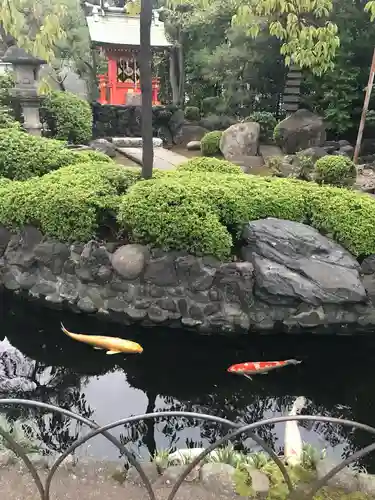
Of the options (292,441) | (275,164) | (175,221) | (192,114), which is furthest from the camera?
(192,114)

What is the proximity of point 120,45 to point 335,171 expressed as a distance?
1100 cm

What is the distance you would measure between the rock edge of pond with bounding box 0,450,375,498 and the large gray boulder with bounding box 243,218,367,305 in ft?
10.1

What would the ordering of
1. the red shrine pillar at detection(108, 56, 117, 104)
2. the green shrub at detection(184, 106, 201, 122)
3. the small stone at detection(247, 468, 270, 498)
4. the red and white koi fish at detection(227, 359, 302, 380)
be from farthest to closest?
1. the green shrub at detection(184, 106, 201, 122)
2. the red shrine pillar at detection(108, 56, 117, 104)
3. the red and white koi fish at detection(227, 359, 302, 380)
4. the small stone at detection(247, 468, 270, 498)

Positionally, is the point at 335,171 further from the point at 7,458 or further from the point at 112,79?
the point at 112,79

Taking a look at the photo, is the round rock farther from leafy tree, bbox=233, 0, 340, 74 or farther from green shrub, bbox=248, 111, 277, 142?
green shrub, bbox=248, 111, 277, 142

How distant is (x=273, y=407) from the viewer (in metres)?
4.74

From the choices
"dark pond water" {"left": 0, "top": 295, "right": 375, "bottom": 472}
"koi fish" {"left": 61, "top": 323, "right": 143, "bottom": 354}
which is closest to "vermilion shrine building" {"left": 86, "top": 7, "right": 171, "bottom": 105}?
"dark pond water" {"left": 0, "top": 295, "right": 375, "bottom": 472}

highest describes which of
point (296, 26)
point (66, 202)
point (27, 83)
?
point (296, 26)

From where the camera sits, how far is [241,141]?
13.0m

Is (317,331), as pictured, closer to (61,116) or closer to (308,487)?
(308,487)

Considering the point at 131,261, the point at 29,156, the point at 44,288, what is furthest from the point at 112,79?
the point at 131,261

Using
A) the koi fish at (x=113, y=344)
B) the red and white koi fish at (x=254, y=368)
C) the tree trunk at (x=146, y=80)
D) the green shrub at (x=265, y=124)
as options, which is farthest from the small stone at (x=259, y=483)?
the green shrub at (x=265, y=124)

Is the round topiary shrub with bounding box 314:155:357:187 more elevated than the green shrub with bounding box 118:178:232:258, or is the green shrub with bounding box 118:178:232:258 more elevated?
the green shrub with bounding box 118:178:232:258

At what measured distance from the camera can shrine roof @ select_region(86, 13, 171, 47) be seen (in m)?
16.7
